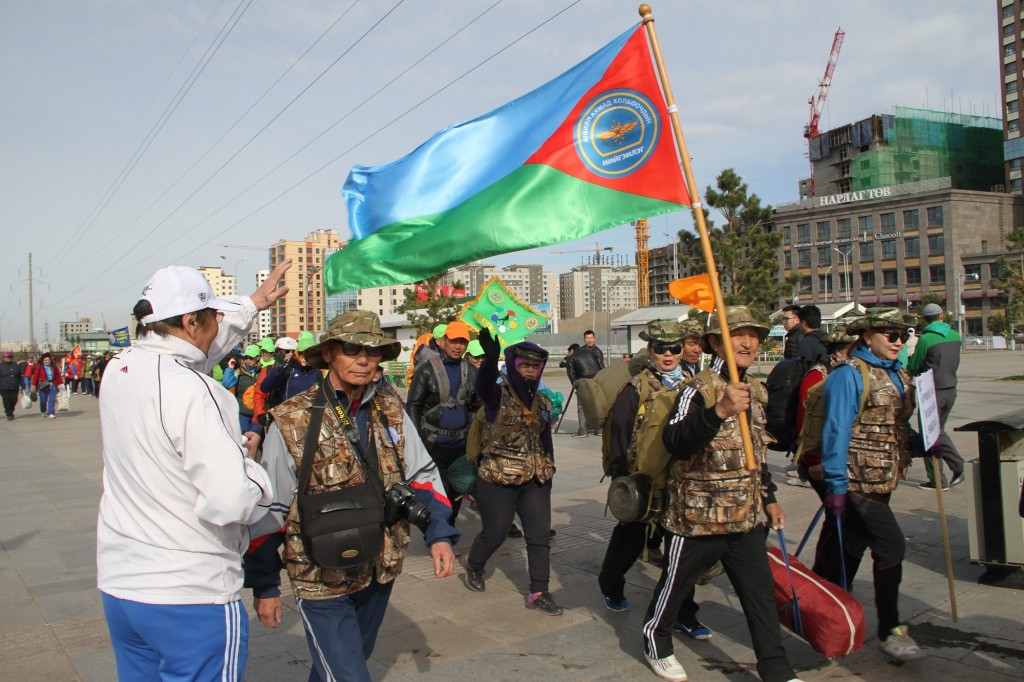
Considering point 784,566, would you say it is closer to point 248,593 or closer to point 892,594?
point 892,594

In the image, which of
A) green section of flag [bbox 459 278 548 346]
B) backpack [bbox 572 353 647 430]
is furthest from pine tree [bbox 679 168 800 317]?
backpack [bbox 572 353 647 430]

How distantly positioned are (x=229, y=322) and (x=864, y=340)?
12.0ft

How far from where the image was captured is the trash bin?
5348 mm

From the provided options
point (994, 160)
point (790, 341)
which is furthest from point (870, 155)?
point (790, 341)

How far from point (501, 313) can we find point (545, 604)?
19043 millimetres

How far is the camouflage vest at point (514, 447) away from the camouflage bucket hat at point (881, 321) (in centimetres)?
216

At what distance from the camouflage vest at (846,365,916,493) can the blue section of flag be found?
8.24 feet

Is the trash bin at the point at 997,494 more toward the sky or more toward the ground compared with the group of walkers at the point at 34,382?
more toward the ground

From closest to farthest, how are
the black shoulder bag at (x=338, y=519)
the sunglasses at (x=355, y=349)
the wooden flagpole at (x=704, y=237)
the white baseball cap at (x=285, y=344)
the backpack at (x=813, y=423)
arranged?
1. the black shoulder bag at (x=338, y=519)
2. the sunglasses at (x=355, y=349)
3. the wooden flagpole at (x=704, y=237)
4. the backpack at (x=813, y=423)
5. the white baseball cap at (x=285, y=344)

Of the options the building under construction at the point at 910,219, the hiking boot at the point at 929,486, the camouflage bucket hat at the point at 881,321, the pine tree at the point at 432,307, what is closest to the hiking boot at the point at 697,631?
the camouflage bucket hat at the point at 881,321

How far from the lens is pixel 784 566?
14.3 feet

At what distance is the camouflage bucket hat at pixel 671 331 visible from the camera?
532 centimetres

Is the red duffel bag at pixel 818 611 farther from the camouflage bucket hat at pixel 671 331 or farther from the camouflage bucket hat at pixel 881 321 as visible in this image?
the camouflage bucket hat at pixel 671 331

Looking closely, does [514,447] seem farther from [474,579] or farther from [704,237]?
[704,237]
